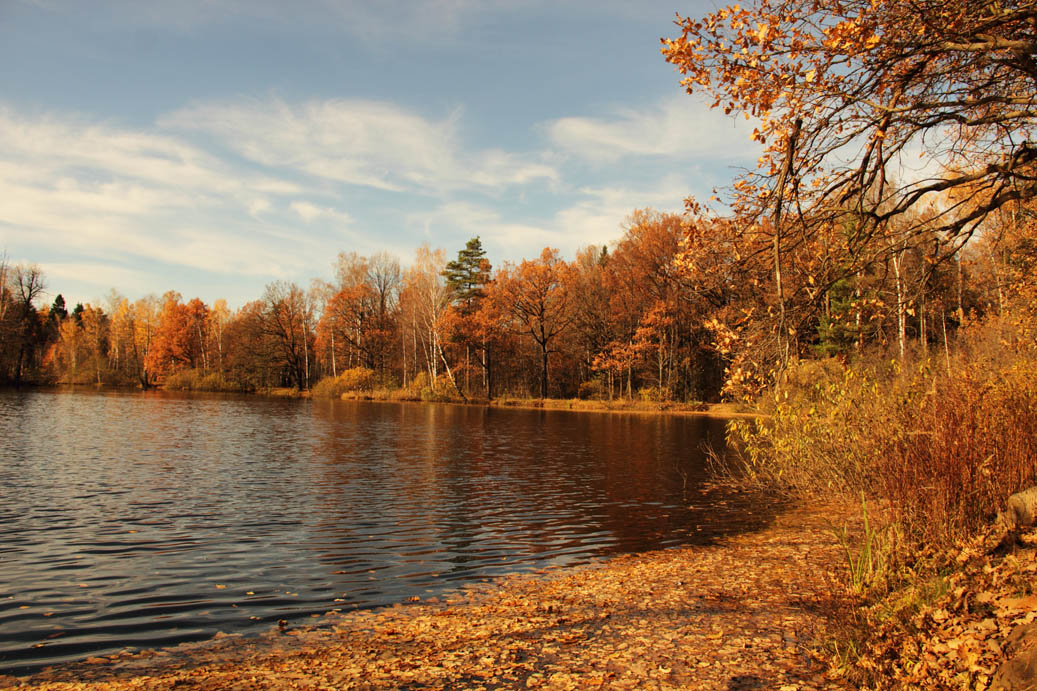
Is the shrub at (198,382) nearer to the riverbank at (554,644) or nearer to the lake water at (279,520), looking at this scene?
the lake water at (279,520)

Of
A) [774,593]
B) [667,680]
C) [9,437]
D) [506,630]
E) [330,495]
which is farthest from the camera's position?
[9,437]

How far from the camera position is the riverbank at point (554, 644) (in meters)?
6.07

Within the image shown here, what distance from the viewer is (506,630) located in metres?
7.57

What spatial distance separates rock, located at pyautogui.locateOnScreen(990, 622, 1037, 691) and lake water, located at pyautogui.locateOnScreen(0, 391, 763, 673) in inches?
280

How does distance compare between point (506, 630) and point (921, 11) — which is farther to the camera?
point (506, 630)

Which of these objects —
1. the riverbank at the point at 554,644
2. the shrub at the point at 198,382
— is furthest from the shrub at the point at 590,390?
the riverbank at the point at 554,644

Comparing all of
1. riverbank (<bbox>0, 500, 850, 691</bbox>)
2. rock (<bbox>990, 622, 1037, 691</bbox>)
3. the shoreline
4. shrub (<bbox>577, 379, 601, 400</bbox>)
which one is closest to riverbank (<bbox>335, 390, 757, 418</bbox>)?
the shoreline

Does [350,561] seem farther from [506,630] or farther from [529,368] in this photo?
[529,368]

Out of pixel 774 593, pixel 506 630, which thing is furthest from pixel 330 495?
pixel 774 593

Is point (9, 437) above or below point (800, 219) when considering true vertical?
below

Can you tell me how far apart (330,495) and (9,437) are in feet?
61.4

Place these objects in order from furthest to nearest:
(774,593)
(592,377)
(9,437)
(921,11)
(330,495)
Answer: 1. (592,377)
2. (9,437)
3. (330,495)
4. (774,593)
5. (921,11)

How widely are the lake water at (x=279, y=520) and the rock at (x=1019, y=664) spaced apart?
711cm

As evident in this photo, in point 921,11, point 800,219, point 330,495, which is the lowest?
point 330,495
